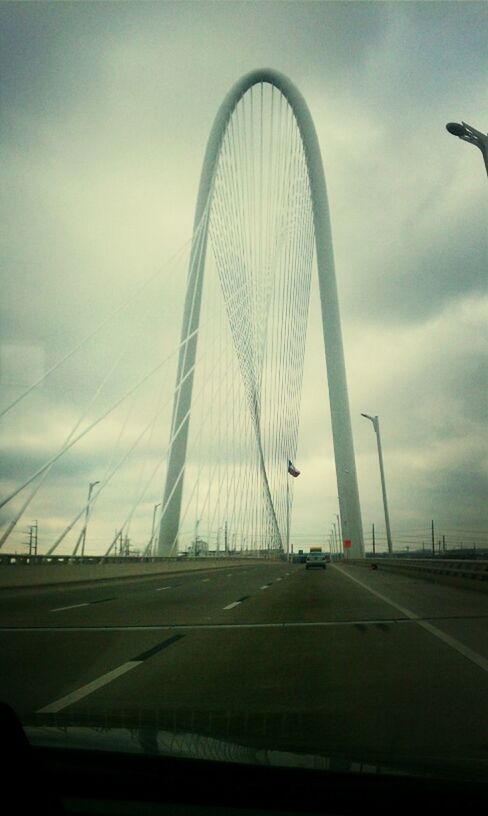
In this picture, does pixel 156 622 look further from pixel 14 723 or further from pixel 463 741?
pixel 14 723

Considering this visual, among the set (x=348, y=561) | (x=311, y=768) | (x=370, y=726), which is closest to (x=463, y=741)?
(x=370, y=726)

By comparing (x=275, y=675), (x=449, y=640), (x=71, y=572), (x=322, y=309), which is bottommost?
(x=275, y=675)

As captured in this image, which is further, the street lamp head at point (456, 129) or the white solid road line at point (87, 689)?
the street lamp head at point (456, 129)

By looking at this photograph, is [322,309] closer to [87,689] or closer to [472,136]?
[472,136]

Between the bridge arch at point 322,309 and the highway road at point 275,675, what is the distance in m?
21.1

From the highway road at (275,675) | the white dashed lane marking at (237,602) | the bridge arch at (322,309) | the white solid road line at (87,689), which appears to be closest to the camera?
the highway road at (275,675)

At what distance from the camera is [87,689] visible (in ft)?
21.6

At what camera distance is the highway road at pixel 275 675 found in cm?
455

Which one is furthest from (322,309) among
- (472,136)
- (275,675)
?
(275,675)

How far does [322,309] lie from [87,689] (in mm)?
43764

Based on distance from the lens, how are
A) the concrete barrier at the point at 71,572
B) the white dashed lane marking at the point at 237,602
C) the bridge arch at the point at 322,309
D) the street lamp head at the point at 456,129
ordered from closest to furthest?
the white dashed lane marking at the point at 237,602 < the street lamp head at the point at 456,129 < the concrete barrier at the point at 71,572 < the bridge arch at the point at 322,309

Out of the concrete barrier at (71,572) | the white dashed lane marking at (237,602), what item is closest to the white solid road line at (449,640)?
the white dashed lane marking at (237,602)

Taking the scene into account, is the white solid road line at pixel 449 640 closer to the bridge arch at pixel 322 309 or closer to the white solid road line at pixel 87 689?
the white solid road line at pixel 87 689

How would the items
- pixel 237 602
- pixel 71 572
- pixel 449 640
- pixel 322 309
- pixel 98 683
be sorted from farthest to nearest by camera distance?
pixel 322 309 → pixel 71 572 → pixel 237 602 → pixel 449 640 → pixel 98 683
